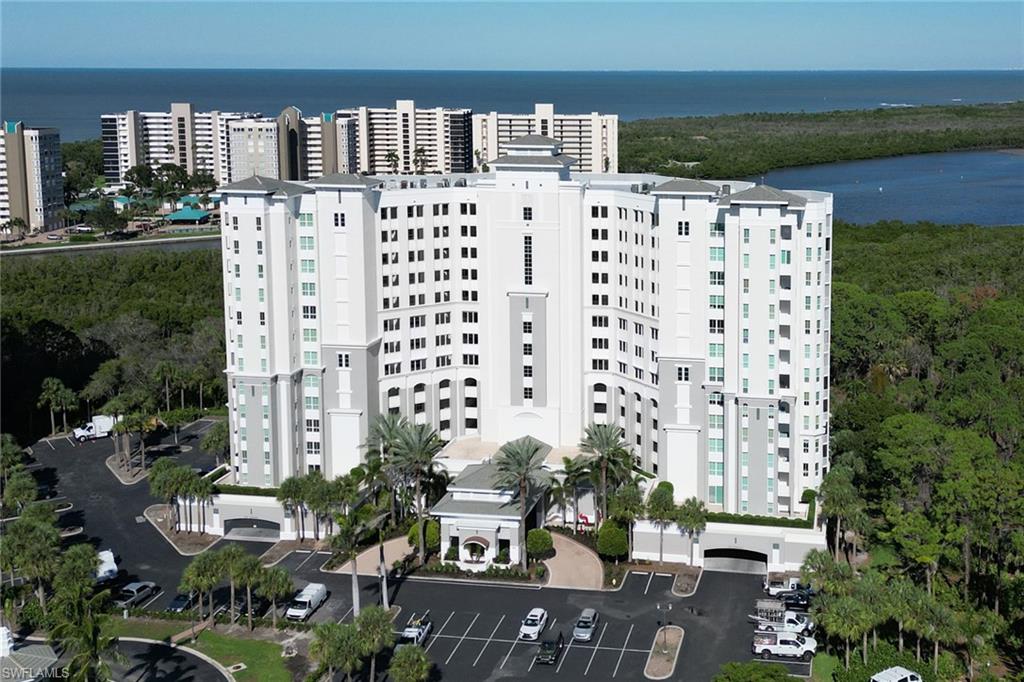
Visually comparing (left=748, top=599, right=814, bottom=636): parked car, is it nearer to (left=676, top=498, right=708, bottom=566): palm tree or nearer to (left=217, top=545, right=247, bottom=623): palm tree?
(left=676, top=498, right=708, bottom=566): palm tree

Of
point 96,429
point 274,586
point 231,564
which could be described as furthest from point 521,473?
point 96,429

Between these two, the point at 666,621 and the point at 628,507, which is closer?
the point at 666,621

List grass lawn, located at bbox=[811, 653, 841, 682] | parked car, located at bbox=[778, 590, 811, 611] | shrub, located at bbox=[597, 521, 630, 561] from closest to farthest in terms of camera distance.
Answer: grass lawn, located at bbox=[811, 653, 841, 682]
parked car, located at bbox=[778, 590, 811, 611]
shrub, located at bbox=[597, 521, 630, 561]

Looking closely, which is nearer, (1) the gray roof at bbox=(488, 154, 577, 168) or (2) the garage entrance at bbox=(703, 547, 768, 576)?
(2) the garage entrance at bbox=(703, 547, 768, 576)

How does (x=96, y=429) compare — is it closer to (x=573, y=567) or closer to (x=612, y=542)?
(x=573, y=567)

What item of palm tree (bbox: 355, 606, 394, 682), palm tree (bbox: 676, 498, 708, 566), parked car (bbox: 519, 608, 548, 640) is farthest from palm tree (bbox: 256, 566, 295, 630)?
palm tree (bbox: 676, 498, 708, 566)

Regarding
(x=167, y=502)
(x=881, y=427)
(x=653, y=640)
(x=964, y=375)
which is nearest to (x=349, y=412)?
(x=167, y=502)
